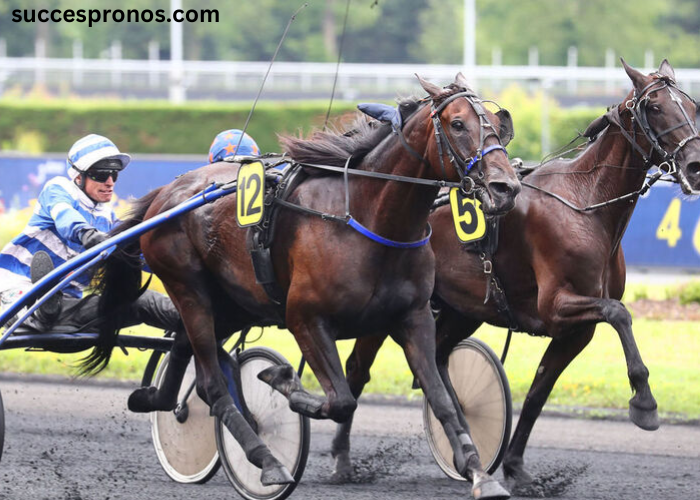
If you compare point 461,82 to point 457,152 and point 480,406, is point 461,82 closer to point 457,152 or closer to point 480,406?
point 457,152

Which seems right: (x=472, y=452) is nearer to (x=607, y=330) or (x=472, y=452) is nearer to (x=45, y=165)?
(x=607, y=330)

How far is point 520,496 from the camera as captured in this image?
5645 millimetres

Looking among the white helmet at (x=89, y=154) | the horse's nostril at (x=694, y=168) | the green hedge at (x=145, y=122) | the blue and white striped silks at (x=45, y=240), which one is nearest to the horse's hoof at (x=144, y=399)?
the blue and white striped silks at (x=45, y=240)

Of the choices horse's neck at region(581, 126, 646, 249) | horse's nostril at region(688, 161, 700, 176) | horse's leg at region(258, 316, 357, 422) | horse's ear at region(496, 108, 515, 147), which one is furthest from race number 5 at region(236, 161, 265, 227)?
horse's nostril at region(688, 161, 700, 176)

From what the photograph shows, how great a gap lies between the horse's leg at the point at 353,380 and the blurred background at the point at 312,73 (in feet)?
3.83

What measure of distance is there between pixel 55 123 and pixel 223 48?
25654 millimetres

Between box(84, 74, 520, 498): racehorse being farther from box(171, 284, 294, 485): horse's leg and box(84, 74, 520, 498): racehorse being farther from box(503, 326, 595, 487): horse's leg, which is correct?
box(503, 326, 595, 487): horse's leg

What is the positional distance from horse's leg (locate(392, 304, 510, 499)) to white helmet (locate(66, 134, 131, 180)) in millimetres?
2098

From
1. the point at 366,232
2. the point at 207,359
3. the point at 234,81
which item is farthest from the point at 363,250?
the point at 234,81

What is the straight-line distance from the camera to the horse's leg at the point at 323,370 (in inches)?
186

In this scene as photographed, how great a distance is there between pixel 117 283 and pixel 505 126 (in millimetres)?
2444

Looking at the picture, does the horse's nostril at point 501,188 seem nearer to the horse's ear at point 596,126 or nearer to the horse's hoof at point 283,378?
the horse's hoof at point 283,378

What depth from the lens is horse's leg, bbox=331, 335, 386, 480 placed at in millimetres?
6070

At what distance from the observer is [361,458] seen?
655cm
